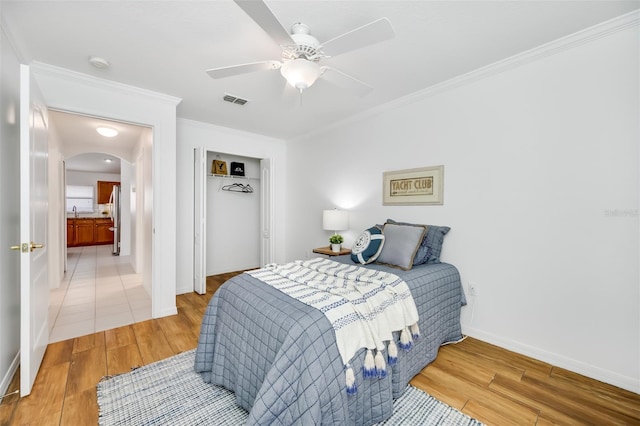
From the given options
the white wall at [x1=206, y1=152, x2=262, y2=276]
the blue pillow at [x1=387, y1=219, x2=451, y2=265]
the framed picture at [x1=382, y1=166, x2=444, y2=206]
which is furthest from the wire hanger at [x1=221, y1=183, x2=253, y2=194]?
the blue pillow at [x1=387, y1=219, x2=451, y2=265]

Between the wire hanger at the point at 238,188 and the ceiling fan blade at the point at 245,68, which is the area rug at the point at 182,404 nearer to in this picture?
the ceiling fan blade at the point at 245,68

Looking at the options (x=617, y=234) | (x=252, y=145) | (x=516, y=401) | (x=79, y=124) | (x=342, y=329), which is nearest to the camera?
(x=342, y=329)

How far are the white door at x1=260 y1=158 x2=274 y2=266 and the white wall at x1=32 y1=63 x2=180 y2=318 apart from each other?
1865 mm

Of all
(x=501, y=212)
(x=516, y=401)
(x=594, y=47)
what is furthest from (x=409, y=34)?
(x=516, y=401)

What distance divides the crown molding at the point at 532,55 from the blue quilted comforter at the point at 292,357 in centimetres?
186

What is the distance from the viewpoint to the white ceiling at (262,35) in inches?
68.1

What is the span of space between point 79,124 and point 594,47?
19.4 feet

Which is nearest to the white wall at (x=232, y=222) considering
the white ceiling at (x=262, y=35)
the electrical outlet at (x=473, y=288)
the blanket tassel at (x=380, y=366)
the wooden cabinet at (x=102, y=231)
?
the white ceiling at (x=262, y=35)

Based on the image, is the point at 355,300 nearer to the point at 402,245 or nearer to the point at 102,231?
the point at 402,245

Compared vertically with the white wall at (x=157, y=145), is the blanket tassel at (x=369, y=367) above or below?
below

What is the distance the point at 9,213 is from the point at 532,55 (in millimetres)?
4184

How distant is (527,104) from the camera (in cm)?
228

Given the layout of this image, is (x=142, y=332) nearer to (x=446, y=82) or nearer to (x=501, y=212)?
(x=501, y=212)

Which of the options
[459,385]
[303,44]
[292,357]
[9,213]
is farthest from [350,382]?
[9,213]
